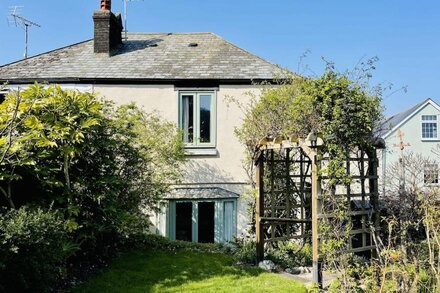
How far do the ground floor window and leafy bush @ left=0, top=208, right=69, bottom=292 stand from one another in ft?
24.4

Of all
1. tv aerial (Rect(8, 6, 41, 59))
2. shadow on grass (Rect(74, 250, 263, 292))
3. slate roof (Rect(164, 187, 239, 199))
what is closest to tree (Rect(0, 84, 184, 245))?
shadow on grass (Rect(74, 250, 263, 292))

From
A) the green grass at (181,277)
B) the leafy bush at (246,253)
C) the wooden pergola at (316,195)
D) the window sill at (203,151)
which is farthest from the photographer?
the window sill at (203,151)

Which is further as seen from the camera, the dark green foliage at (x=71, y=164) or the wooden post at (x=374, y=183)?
the wooden post at (x=374, y=183)

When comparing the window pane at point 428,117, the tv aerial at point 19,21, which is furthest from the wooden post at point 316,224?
the window pane at point 428,117

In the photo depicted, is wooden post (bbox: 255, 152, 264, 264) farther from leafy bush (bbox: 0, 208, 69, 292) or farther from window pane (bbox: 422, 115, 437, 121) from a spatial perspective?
window pane (bbox: 422, 115, 437, 121)

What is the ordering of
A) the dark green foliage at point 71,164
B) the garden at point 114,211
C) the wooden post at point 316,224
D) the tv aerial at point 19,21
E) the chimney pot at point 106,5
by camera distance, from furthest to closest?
the tv aerial at point 19,21
the chimney pot at point 106,5
the wooden post at point 316,224
the dark green foliage at point 71,164
the garden at point 114,211

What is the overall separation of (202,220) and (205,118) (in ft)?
11.2

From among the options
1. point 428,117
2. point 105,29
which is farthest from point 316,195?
point 428,117

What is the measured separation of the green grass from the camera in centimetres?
766

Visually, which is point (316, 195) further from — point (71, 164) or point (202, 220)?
point (202, 220)

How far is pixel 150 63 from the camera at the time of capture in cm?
1526

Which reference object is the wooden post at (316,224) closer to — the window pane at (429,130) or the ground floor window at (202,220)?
the ground floor window at (202,220)

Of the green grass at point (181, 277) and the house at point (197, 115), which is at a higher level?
the house at point (197, 115)

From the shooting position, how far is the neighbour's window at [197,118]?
1440cm
